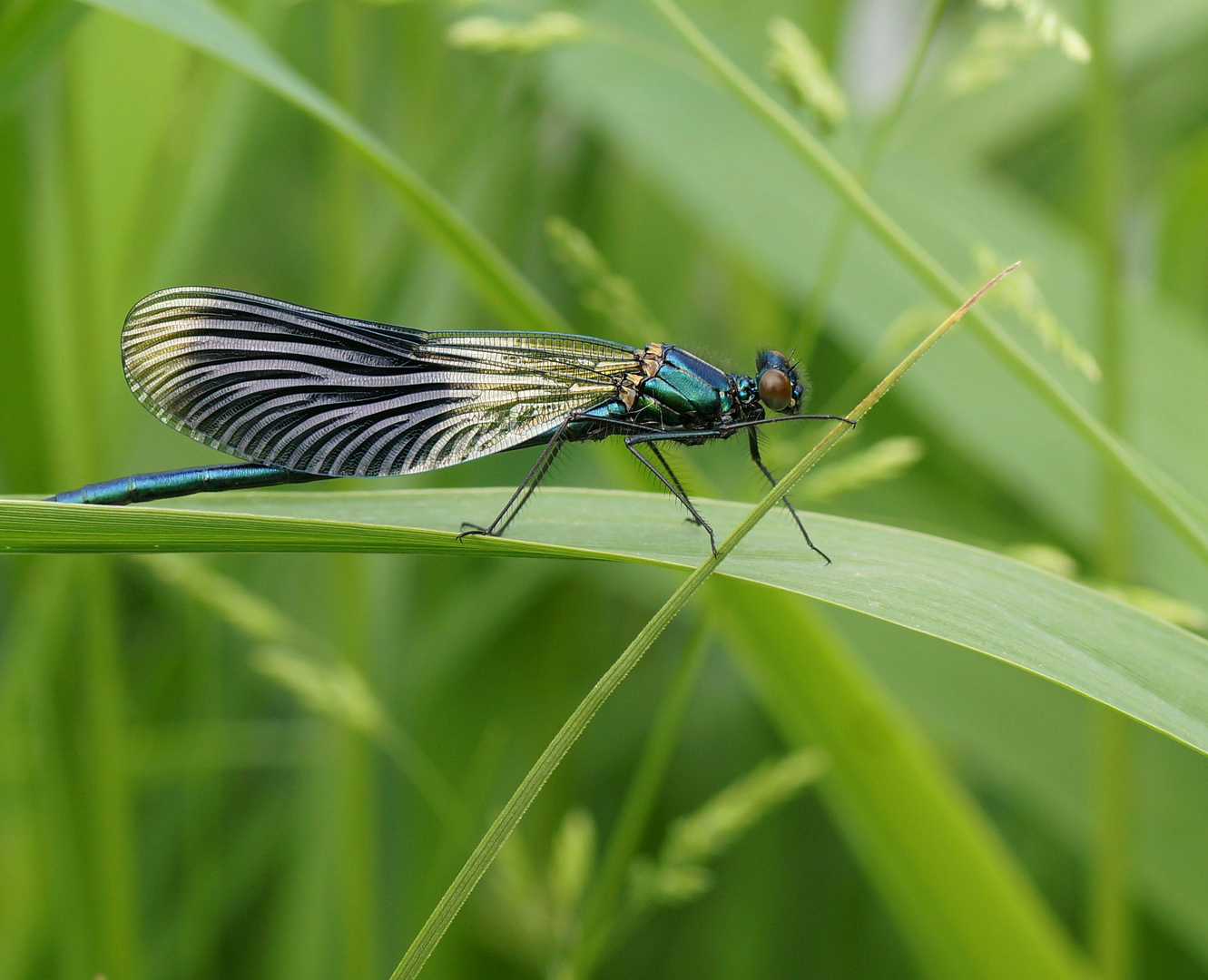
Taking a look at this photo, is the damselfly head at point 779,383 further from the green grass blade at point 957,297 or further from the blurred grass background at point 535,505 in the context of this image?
the green grass blade at point 957,297

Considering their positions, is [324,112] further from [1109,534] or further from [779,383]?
[1109,534]

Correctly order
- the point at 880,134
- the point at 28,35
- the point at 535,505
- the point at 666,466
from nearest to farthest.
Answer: the point at 28,35, the point at 535,505, the point at 880,134, the point at 666,466

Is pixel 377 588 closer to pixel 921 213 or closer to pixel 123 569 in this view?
pixel 123 569

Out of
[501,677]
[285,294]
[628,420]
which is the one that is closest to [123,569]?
[285,294]

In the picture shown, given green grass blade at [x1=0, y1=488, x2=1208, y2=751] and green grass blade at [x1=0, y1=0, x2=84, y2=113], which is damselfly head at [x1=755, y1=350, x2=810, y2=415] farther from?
green grass blade at [x1=0, y1=0, x2=84, y2=113]

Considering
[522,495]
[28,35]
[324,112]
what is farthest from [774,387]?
[28,35]
